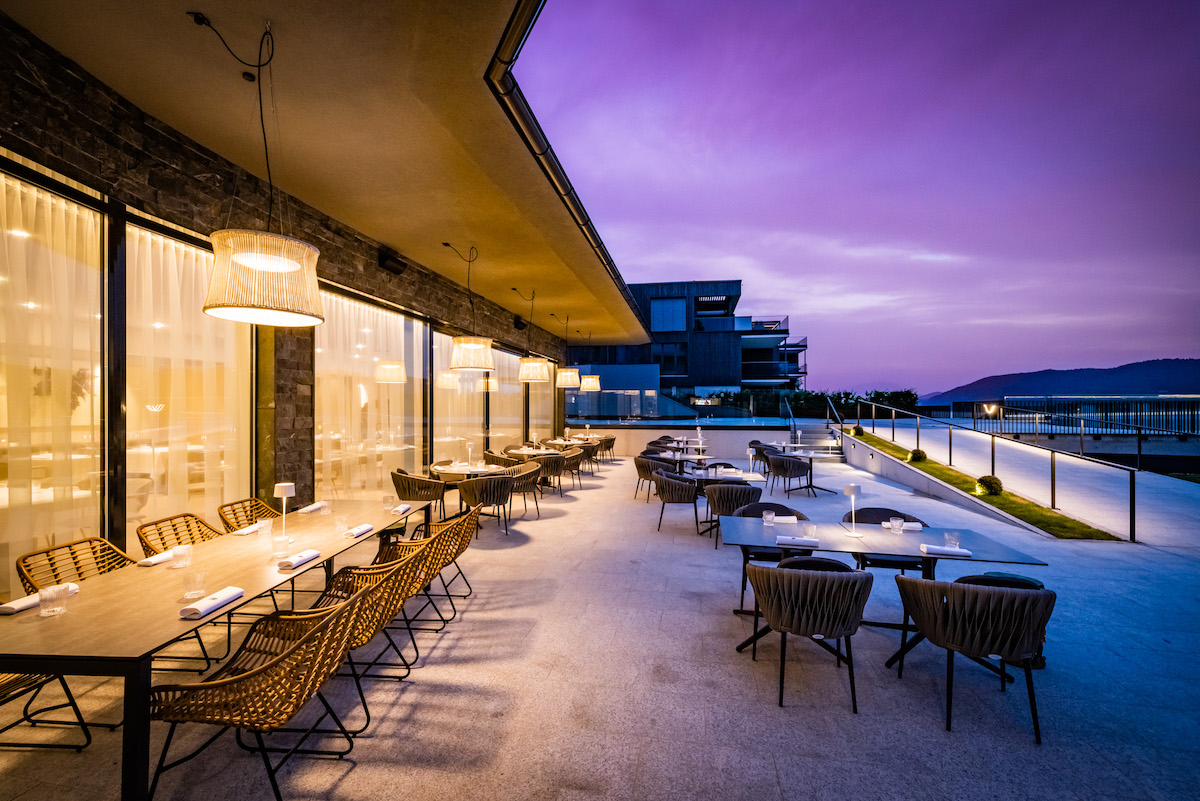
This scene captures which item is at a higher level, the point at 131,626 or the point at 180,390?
the point at 180,390

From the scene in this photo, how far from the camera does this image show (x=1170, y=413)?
12023 mm

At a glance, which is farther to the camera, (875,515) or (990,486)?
(990,486)

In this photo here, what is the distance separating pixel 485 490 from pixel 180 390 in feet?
10.1

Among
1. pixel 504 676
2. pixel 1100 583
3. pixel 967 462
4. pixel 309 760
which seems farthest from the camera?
pixel 967 462

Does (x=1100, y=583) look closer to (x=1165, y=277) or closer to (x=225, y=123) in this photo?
(x=225, y=123)

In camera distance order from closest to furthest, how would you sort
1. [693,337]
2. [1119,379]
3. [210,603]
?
[210,603] → [693,337] → [1119,379]

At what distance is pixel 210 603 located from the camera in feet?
6.60

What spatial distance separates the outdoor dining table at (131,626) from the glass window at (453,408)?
494 cm

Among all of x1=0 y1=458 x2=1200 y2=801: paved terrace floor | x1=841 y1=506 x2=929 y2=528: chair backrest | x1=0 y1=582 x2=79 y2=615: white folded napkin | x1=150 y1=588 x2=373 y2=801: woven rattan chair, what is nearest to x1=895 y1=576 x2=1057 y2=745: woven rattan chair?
x1=0 y1=458 x2=1200 y2=801: paved terrace floor

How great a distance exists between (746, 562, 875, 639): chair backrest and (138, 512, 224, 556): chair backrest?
3739 millimetres

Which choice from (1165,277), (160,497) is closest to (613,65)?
(160,497)

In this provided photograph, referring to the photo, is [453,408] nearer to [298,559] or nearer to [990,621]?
[298,559]

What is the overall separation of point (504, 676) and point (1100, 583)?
5.38 metres

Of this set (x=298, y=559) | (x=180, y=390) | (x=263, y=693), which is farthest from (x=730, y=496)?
(x=180, y=390)
